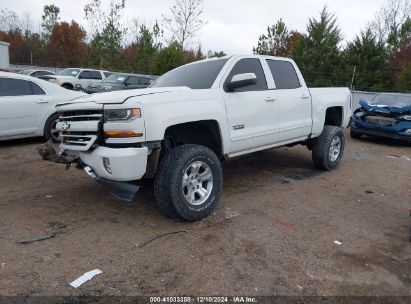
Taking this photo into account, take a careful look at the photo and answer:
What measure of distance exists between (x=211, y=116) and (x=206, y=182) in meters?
0.77

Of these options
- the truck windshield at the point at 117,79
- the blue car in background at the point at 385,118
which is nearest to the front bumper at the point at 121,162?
the blue car in background at the point at 385,118

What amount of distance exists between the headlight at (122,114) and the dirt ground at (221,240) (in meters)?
1.19

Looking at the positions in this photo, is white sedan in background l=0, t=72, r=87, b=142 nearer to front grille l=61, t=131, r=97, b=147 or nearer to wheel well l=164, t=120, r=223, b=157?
front grille l=61, t=131, r=97, b=147

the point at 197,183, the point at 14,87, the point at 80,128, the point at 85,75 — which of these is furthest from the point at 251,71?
the point at 85,75

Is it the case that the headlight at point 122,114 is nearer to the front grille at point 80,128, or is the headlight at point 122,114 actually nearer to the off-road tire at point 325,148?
the front grille at point 80,128

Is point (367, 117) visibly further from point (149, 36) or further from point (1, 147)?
point (149, 36)

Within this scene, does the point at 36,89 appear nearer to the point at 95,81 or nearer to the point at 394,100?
the point at 394,100

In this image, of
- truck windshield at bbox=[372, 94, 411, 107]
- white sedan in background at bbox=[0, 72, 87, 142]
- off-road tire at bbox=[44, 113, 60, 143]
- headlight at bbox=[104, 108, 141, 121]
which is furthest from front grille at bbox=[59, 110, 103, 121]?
truck windshield at bbox=[372, 94, 411, 107]

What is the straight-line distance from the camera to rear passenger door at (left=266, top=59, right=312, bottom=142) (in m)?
5.54

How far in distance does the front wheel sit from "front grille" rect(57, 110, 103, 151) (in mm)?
779

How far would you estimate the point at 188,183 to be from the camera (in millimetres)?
4203

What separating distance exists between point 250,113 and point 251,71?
719mm

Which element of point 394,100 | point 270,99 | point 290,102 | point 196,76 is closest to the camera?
point 196,76

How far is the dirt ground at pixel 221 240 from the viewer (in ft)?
10.1
